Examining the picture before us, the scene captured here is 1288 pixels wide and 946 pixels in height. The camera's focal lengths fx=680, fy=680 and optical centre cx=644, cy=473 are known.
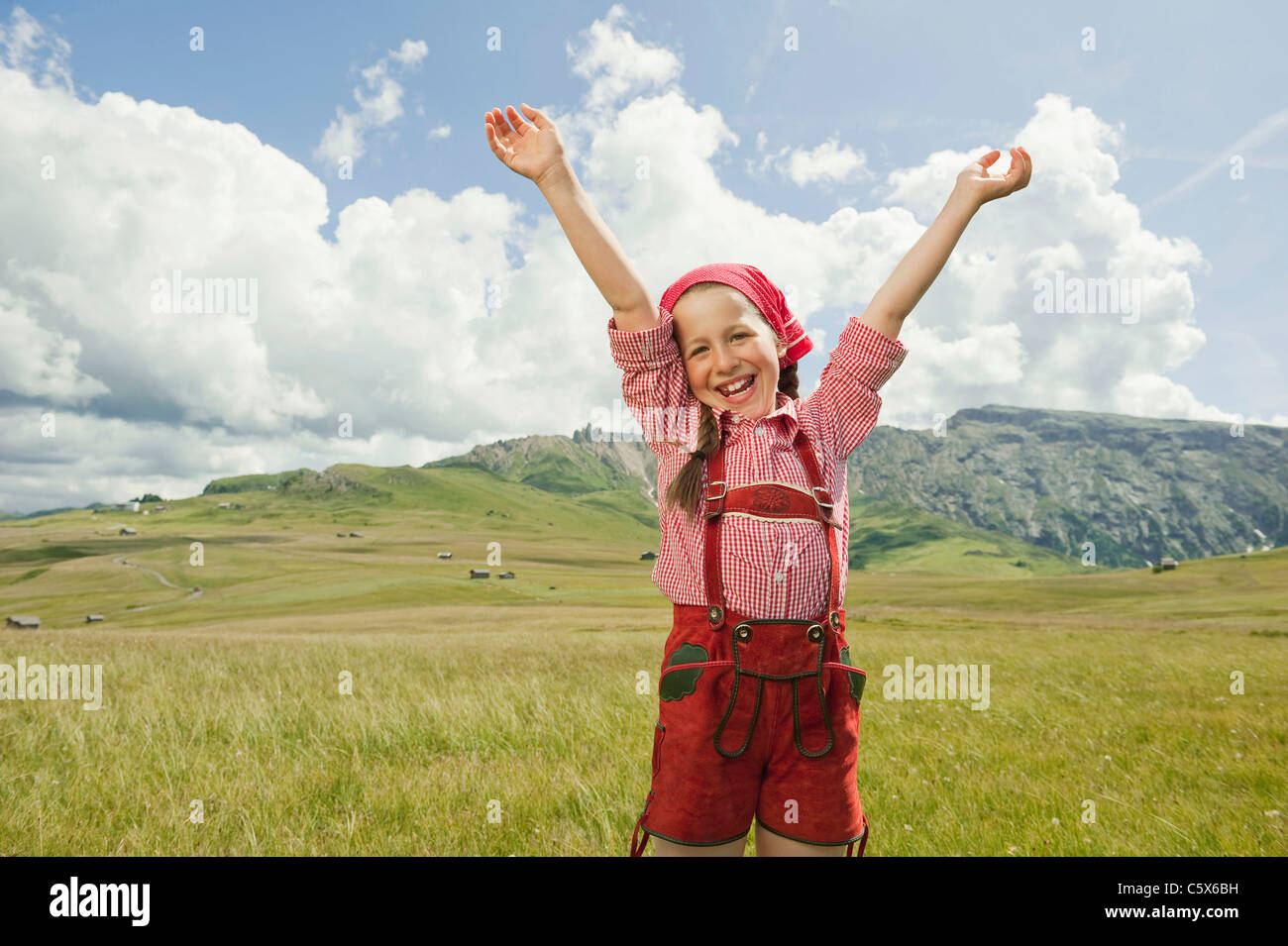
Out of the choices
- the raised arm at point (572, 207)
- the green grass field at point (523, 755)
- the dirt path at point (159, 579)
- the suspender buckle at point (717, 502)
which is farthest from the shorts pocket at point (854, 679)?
the dirt path at point (159, 579)

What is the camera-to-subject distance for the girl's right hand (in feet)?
9.62

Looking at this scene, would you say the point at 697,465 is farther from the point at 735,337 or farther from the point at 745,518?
the point at 735,337

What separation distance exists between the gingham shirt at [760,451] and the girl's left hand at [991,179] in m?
0.86

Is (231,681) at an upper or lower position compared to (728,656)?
→ lower

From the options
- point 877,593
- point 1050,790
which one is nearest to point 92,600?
point 877,593

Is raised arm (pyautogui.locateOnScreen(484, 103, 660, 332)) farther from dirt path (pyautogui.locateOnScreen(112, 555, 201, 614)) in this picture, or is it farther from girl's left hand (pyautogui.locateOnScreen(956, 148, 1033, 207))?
dirt path (pyautogui.locateOnScreen(112, 555, 201, 614))

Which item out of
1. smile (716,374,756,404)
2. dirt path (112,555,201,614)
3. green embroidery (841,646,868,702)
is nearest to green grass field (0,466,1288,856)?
green embroidery (841,646,868,702)

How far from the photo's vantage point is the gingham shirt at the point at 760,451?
2867 mm

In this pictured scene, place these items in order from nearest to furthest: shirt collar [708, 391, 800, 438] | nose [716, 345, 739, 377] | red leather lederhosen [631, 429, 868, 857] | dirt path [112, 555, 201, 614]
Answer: red leather lederhosen [631, 429, 868, 857]
nose [716, 345, 739, 377]
shirt collar [708, 391, 800, 438]
dirt path [112, 555, 201, 614]

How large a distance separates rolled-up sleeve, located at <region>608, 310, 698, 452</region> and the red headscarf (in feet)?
0.66

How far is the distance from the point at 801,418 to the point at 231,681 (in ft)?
35.7

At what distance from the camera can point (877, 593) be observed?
9069cm

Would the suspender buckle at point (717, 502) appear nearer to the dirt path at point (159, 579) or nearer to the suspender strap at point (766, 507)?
the suspender strap at point (766, 507)
